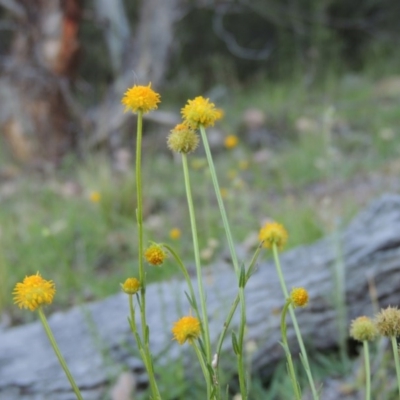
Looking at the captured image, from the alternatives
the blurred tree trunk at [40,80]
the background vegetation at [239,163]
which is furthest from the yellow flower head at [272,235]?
the blurred tree trunk at [40,80]

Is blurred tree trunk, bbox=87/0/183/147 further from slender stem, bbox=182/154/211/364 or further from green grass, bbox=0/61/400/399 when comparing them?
slender stem, bbox=182/154/211/364

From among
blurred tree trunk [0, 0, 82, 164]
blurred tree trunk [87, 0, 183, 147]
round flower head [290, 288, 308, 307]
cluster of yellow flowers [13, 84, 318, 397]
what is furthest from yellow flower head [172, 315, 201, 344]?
blurred tree trunk [87, 0, 183, 147]

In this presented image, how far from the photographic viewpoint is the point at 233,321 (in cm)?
233

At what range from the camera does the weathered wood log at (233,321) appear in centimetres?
219

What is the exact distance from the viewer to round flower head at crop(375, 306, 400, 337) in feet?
3.38

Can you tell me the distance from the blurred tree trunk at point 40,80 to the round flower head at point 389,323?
18.1ft

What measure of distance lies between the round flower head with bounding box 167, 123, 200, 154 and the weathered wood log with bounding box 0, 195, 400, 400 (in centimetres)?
117

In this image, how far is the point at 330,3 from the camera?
34.6ft

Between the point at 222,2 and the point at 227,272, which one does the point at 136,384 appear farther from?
the point at 222,2

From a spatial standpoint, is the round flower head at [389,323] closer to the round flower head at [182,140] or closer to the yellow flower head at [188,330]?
the yellow flower head at [188,330]

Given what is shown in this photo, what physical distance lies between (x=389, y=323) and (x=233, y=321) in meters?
1.32

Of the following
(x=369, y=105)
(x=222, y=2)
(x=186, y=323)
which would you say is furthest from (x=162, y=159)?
→ (x=186, y=323)

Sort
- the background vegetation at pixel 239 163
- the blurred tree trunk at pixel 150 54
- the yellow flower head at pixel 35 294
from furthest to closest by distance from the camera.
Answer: the blurred tree trunk at pixel 150 54 → the background vegetation at pixel 239 163 → the yellow flower head at pixel 35 294

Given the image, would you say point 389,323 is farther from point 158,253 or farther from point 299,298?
point 158,253
